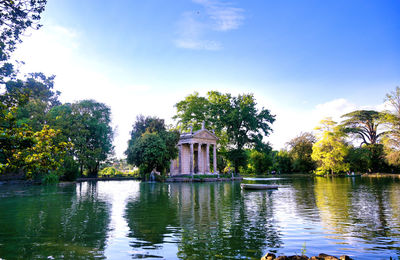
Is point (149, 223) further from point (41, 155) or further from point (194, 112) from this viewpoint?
point (194, 112)

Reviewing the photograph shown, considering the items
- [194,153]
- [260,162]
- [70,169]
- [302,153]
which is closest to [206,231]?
[70,169]

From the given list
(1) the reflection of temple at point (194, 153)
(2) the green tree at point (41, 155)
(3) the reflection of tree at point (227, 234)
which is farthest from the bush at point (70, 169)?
(2) the green tree at point (41, 155)

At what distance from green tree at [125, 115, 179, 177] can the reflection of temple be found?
8.56 feet

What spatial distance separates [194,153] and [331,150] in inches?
1255

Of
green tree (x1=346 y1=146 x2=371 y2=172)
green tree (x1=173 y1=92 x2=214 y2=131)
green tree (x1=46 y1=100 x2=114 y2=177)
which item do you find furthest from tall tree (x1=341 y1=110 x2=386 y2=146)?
green tree (x1=46 y1=100 x2=114 y2=177)

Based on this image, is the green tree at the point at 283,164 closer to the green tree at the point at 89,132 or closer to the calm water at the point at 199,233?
the green tree at the point at 89,132

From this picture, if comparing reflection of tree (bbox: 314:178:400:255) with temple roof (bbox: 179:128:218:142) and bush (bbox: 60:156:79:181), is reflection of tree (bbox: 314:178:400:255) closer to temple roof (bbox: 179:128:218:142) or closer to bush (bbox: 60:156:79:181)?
temple roof (bbox: 179:128:218:142)

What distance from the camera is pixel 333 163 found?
64188 millimetres

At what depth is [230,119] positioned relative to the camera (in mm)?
62750

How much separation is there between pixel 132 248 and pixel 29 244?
317cm

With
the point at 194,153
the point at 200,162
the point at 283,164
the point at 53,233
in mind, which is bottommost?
the point at 53,233

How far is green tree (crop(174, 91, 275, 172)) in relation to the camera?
2512 inches

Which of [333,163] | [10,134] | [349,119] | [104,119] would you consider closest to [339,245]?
[10,134]

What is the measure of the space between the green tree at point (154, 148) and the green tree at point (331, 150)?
34808 millimetres
